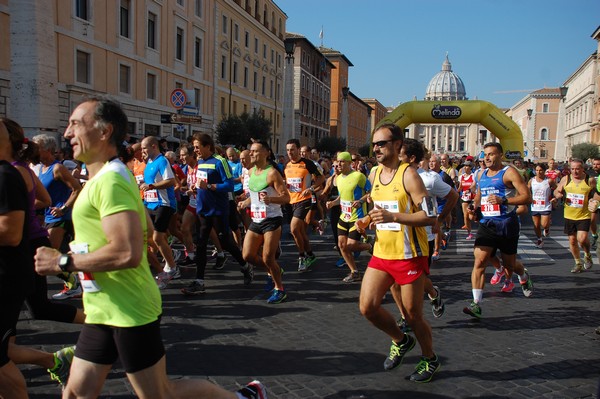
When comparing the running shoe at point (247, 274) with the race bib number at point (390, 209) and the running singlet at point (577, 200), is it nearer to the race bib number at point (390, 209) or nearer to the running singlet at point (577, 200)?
the race bib number at point (390, 209)

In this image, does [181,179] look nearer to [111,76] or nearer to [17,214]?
[17,214]

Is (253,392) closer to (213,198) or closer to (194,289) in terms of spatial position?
(194,289)

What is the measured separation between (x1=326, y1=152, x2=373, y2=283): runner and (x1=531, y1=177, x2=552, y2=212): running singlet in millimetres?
5705

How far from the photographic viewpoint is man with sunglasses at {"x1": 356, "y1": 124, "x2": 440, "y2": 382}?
13.7 feet

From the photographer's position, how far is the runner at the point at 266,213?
654cm

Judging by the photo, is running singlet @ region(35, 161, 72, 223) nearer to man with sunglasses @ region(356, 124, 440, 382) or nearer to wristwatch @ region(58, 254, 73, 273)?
man with sunglasses @ region(356, 124, 440, 382)

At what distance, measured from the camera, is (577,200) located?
31.5 ft

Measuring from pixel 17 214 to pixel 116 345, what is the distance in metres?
1.08

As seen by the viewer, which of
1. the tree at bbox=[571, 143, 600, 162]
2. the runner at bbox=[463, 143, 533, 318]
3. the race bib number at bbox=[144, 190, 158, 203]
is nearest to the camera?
the runner at bbox=[463, 143, 533, 318]

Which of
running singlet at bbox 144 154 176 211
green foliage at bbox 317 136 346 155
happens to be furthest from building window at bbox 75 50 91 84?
green foliage at bbox 317 136 346 155

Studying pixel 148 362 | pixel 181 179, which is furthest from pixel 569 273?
pixel 148 362

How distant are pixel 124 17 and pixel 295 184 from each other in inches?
862

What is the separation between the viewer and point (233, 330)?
5516mm

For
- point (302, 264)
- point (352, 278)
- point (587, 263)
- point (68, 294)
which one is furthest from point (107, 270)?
point (587, 263)
